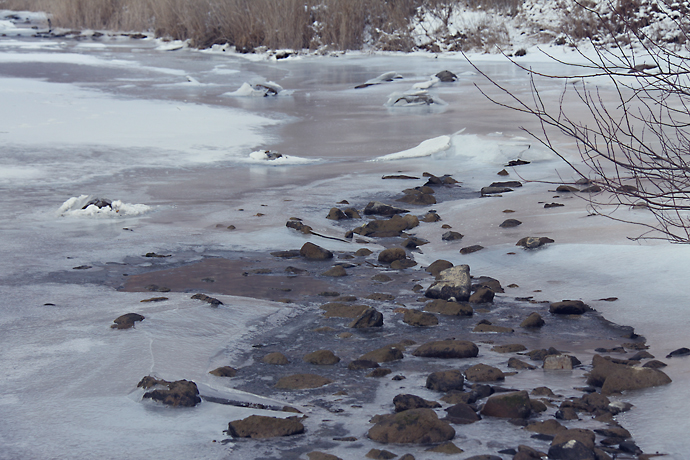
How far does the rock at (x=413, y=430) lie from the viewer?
184 centimetres

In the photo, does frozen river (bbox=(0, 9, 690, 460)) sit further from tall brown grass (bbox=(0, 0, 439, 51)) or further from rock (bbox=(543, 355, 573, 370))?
tall brown grass (bbox=(0, 0, 439, 51))

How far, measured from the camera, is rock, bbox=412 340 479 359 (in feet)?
8.02

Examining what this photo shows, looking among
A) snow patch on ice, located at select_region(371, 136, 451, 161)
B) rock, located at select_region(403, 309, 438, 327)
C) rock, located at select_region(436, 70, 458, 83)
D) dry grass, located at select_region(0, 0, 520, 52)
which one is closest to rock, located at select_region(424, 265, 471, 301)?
rock, located at select_region(403, 309, 438, 327)

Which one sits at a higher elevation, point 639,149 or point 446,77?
point 639,149

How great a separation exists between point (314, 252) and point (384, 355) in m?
1.29

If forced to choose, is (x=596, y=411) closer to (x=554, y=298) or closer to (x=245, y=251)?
(x=554, y=298)

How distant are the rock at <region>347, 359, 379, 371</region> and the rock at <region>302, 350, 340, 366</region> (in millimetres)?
65

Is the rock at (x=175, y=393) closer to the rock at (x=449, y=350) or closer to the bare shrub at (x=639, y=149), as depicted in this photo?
the rock at (x=449, y=350)

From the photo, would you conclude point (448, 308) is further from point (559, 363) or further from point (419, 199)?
point (419, 199)

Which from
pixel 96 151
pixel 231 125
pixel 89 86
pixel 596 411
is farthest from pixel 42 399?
pixel 89 86

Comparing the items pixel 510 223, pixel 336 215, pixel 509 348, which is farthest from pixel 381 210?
pixel 509 348

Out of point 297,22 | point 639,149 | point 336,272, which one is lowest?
point 336,272

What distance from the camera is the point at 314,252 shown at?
145 inches

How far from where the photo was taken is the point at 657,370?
217 cm
